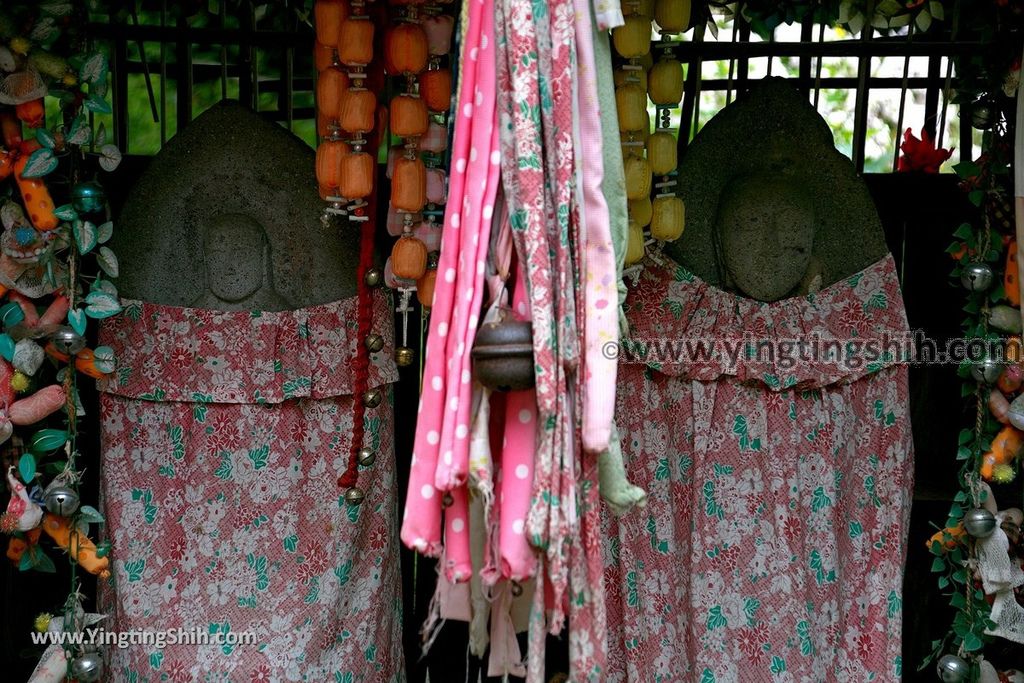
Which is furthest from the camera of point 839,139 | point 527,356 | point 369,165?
point 839,139

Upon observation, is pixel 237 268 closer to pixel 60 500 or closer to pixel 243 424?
pixel 243 424

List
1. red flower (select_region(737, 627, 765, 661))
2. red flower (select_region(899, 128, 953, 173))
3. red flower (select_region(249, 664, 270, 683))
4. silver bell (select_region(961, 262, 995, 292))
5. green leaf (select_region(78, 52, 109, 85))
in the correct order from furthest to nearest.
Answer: red flower (select_region(899, 128, 953, 173)) → red flower (select_region(737, 627, 765, 661)) → red flower (select_region(249, 664, 270, 683)) → silver bell (select_region(961, 262, 995, 292)) → green leaf (select_region(78, 52, 109, 85))

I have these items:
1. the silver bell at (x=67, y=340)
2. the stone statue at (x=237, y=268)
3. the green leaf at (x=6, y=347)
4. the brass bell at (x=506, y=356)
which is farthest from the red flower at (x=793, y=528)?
the green leaf at (x=6, y=347)

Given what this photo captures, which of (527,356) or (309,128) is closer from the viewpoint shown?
(527,356)

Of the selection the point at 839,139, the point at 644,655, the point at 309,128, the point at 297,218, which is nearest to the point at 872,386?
the point at 644,655

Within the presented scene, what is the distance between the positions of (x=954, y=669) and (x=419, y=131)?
1.62 m

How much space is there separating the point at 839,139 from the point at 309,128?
2.89 meters

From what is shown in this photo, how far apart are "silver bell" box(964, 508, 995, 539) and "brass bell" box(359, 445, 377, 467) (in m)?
1.31

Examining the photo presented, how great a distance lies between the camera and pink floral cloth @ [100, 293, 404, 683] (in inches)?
118

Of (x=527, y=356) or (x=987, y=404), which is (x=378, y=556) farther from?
(x=987, y=404)

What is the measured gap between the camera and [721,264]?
10.4 feet

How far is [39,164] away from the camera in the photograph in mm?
2719

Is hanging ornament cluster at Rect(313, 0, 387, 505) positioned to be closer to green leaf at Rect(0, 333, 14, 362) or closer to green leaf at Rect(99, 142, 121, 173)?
green leaf at Rect(99, 142, 121, 173)

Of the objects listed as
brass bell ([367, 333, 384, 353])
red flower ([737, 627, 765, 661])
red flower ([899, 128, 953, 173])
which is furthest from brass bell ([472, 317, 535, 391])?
red flower ([899, 128, 953, 173])
